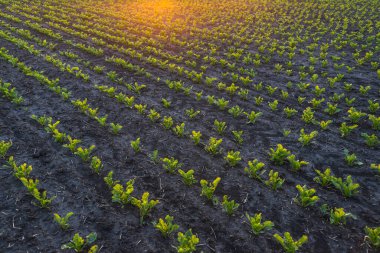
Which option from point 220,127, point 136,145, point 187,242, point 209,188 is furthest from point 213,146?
point 187,242

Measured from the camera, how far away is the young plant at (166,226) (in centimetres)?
534

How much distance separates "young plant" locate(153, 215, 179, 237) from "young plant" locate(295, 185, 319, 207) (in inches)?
103

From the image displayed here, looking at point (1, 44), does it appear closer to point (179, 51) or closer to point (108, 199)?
point (179, 51)

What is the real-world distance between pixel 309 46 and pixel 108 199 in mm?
14034

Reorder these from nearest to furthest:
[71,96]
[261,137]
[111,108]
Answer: [261,137] → [111,108] → [71,96]

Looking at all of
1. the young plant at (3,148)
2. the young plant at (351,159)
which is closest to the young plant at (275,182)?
the young plant at (351,159)

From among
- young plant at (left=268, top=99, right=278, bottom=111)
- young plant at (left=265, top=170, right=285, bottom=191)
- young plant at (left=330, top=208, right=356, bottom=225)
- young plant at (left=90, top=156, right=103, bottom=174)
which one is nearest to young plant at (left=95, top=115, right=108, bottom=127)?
young plant at (left=90, top=156, right=103, bottom=174)

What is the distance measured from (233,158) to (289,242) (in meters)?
2.49

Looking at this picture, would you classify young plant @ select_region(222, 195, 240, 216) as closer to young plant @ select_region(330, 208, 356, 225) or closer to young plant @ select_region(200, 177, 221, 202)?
young plant @ select_region(200, 177, 221, 202)

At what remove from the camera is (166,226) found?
210 inches

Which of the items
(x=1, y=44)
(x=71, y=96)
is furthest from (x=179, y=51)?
(x=1, y=44)

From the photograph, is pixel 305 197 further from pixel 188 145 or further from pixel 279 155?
pixel 188 145

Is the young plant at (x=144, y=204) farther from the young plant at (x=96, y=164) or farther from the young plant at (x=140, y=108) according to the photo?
the young plant at (x=140, y=108)

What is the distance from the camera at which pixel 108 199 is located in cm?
620
